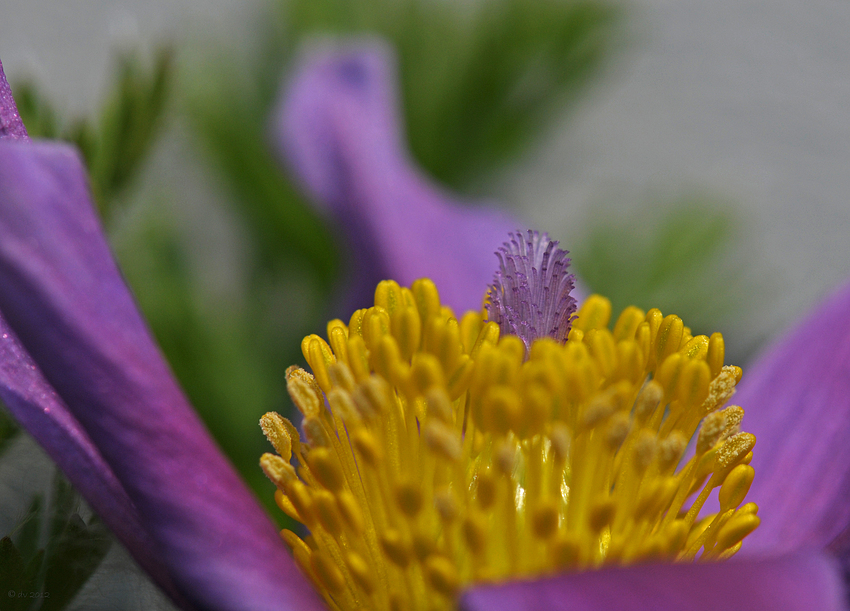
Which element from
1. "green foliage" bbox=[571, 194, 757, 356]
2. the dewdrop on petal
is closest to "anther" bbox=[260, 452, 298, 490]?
the dewdrop on petal

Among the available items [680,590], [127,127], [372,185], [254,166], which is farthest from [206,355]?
[680,590]

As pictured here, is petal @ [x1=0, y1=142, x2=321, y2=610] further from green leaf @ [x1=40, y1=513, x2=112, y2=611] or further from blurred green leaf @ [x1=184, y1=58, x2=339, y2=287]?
blurred green leaf @ [x1=184, y1=58, x2=339, y2=287]

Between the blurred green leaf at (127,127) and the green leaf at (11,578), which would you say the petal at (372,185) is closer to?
the blurred green leaf at (127,127)

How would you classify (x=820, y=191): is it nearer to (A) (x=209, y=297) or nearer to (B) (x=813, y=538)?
(A) (x=209, y=297)

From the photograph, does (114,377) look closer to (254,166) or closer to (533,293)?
(533,293)

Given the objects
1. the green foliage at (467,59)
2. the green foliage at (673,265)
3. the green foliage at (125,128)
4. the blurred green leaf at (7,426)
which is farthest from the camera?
the green foliage at (467,59)

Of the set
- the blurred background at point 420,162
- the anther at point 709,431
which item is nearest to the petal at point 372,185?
the blurred background at point 420,162

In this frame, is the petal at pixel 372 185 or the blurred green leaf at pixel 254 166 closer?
the petal at pixel 372 185
